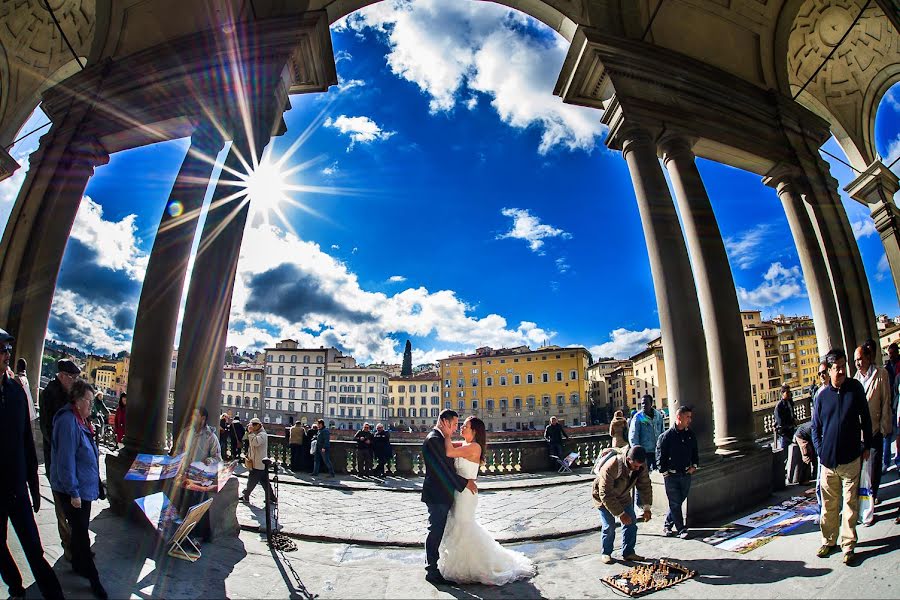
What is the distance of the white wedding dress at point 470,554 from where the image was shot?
3.70 metres

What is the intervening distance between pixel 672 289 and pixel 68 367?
7.38 meters

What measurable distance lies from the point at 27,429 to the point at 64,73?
11355 millimetres

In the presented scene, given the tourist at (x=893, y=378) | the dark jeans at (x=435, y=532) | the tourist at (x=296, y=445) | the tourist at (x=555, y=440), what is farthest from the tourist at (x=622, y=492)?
the tourist at (x=296, y=445)

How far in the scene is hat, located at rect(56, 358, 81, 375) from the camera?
365cm

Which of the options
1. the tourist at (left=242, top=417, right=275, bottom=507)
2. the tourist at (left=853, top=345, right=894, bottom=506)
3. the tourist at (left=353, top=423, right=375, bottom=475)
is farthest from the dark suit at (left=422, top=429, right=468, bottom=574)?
the tourist at (left=353, top=423, right=375, bottom=475)

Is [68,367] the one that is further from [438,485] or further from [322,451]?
[322,451]

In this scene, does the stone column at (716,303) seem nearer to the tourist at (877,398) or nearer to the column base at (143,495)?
the tourist at (877,398)

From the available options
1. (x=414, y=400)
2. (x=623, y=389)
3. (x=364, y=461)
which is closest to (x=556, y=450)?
(x=364, y=461)

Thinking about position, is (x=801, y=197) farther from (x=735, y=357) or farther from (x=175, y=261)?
(x=175, y=261)

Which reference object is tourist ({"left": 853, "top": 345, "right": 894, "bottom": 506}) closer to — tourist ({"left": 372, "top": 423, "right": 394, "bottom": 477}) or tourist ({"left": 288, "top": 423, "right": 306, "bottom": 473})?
tourist ({"left": 372, "top": 423, "right": 394, "bottom": 477})

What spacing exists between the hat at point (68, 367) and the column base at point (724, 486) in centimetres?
682

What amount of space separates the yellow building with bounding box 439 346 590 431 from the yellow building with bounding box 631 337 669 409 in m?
9.79

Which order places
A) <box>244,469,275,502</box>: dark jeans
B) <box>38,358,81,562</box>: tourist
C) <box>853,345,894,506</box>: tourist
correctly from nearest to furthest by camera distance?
<box>38,358,81,562</box>: tourist, <box>853,345,894,506</box>: tourist, <box>244,469,275,502</box>: dark jeans

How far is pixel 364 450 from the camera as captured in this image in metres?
11.3
